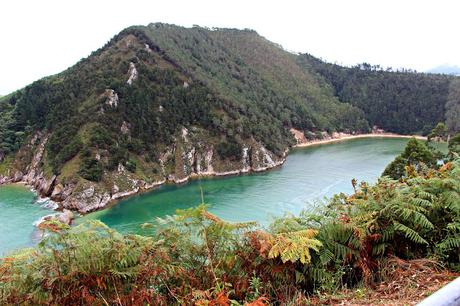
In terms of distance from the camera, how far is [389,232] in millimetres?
4930

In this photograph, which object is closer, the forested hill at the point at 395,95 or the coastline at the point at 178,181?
the coastline at the point at 178,181

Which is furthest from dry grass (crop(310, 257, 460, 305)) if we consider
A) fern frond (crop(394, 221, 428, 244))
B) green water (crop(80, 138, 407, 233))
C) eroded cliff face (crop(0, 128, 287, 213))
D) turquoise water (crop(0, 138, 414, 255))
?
eroded cliff face (crop(0, 128, 287, 213))

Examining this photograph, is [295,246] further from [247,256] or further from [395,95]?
[395,95]

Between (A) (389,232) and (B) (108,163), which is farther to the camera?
(B) (108,163)

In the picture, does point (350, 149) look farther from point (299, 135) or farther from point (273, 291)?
point (273, 291)

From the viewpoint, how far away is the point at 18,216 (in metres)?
42.3

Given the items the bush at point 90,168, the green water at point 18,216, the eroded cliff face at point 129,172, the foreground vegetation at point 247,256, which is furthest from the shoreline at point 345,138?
the foreground vegetation at point 247,256

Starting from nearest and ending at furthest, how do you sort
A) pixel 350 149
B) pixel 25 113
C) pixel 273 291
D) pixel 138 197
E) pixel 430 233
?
pixel 273 291
pixel 430 233
pixel 138 197
pixel 25 113
pixel 350 149

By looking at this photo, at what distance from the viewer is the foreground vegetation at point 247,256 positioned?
4.48 m

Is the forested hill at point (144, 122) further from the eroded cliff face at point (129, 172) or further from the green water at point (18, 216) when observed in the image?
the green water at point (18, 216)

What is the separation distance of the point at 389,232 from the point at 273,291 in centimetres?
182

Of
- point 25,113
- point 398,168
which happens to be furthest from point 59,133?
point 398,168

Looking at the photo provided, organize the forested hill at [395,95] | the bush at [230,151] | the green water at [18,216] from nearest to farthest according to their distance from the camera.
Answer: the green water at [18,216], the bush at [230,151], the forested hill at [395,95]

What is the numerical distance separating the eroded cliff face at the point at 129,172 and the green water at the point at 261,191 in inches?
97.3
